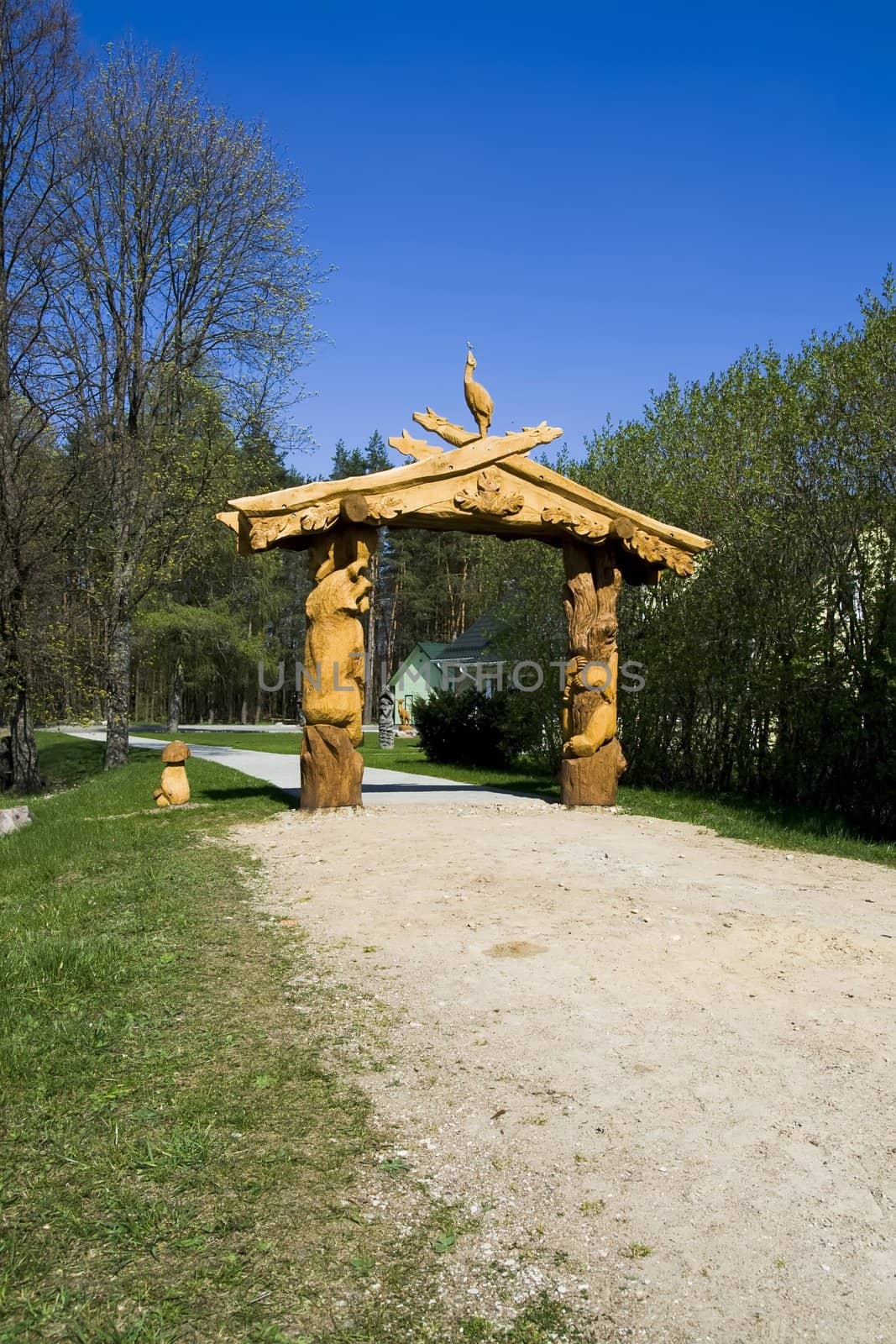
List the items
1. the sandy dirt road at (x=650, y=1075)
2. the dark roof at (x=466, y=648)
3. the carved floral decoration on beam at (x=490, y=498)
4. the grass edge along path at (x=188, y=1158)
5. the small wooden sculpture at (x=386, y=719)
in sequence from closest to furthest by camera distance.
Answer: the grass edge along path at (x=188, y=1158) < the sandy dirt road at (x=650, y=1075) < the carved floral decoration on beam at (x=490, y=498) < the small wooden sculpture at (x=386, y=719) < the dark roof at (x=466, y=648)

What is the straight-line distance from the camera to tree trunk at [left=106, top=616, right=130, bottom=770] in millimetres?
17797

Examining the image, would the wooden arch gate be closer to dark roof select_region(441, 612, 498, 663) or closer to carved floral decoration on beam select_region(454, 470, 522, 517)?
carved floral decoration on beam select_region(454, 470, 522, 517)

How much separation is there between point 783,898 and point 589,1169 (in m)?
4.04

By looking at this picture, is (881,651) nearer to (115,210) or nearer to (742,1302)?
(742,1302)

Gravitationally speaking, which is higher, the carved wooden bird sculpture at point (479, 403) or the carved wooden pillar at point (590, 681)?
the carved wooden bird sculpture at point (479, 403)

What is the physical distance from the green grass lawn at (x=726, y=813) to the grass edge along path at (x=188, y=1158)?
5817 mm

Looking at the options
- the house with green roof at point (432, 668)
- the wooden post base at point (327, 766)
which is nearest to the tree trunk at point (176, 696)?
the house with green roof at point (432, 668)

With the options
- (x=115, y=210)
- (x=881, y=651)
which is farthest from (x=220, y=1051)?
(x=115, y=210)

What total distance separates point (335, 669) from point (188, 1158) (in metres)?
7.29

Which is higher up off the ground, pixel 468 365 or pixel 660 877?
pixel 468 365

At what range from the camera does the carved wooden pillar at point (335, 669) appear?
1014 centimetres

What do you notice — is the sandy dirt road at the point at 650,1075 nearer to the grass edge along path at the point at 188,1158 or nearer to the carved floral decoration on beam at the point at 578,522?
the grass edge along path at the point at 188,1158

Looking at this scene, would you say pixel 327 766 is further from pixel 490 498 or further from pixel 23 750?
pixel 23 750

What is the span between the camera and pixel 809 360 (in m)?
12.1
